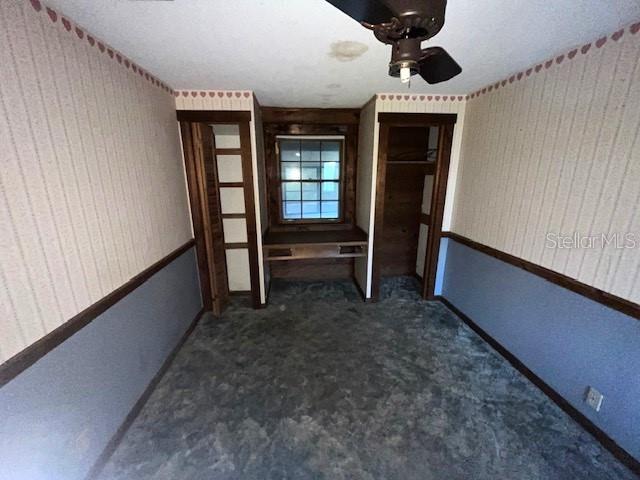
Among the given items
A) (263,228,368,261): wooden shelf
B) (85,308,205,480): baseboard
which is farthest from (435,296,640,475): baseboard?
(85,308,205,480): baseboard

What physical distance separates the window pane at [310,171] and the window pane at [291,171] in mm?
79

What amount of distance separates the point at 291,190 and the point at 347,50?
2.02 metres

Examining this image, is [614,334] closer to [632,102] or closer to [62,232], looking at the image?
[632,102]

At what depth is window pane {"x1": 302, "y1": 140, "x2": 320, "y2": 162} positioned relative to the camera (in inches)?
132

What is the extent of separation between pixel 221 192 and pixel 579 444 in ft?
11.5

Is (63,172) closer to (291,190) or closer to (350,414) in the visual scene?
(350,414)

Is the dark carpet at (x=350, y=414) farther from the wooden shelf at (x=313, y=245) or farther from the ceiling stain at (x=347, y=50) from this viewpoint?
the ceiling stain at (x=347, y=50)

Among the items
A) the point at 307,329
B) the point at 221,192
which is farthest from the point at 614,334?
the point at 221,192

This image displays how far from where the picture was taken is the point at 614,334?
1436 mm

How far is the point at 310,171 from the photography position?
136 inches

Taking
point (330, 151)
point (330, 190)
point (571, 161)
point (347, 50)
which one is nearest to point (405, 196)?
point (330, 190)

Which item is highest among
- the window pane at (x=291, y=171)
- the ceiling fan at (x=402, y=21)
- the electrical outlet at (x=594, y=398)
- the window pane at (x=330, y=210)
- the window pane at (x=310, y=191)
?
the ceiling fan at (x=402, y=21)

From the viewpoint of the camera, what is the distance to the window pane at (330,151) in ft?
11.1

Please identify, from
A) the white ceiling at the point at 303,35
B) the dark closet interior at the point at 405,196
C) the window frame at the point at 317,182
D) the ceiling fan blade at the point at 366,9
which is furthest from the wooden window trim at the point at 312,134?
the ceiling fan blade at the point at 366,9
